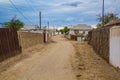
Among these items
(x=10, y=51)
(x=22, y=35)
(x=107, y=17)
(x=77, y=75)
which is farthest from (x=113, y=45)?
(x=107, y=17)

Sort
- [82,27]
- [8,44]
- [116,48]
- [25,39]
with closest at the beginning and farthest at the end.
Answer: [116,48]
[8,44]
[25,39]
[82,27]

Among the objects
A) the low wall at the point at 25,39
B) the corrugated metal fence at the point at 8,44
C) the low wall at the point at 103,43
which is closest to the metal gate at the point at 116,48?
the low wall at the point at 103,43

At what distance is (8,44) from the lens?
2080 centimetres

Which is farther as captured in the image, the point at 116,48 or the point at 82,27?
the point at 82,27

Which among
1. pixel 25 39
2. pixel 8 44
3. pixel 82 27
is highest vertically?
pixel 82 27

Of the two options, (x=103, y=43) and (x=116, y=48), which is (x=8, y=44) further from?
(x=116, y=48)

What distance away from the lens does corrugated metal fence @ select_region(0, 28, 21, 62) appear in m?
18.9

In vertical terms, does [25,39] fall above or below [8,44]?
above

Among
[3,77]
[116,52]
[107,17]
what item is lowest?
[3,77]

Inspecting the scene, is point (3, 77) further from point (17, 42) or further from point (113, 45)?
point (17, 42)

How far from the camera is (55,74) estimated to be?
13.0 meters

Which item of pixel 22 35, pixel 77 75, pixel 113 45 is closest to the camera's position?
pixel 77 75

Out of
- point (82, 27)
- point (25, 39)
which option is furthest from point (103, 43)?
point (82, 27)

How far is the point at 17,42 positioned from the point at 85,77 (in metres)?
12.9
